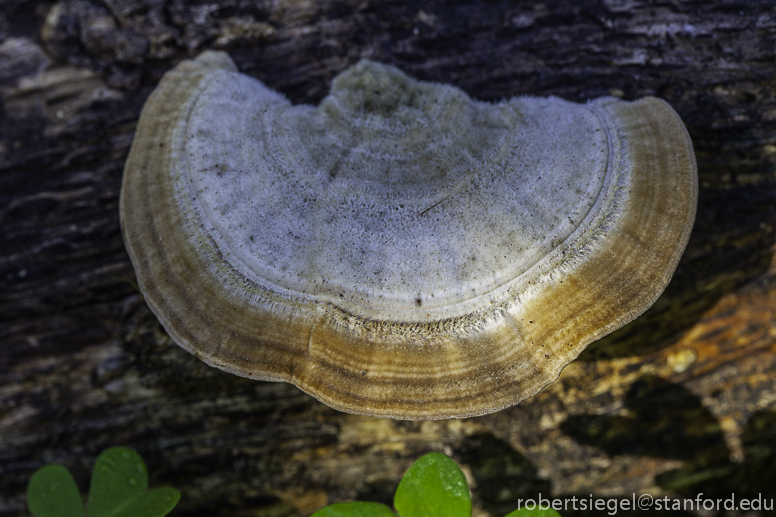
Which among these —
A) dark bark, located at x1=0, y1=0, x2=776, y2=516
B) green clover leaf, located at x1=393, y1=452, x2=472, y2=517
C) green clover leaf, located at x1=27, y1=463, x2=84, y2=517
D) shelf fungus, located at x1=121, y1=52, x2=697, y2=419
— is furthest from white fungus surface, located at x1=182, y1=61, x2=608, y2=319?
green clover leaf, located at x1=27, y1=463, x2=84, y2=517

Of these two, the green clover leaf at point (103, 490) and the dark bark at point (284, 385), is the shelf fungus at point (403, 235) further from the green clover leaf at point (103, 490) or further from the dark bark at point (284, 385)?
the green clover leaf at point (103, 490)

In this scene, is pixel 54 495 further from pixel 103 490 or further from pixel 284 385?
pixel 284 385

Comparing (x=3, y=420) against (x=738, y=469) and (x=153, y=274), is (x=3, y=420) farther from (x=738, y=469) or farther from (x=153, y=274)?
(x=738, y=469)

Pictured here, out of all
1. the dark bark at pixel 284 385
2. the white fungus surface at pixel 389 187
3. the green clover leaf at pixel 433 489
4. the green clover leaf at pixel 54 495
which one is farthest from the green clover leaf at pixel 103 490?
the white fungus surface at pixel 389 187

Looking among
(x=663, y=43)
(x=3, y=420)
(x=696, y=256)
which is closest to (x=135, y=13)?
(x=3, y=420)

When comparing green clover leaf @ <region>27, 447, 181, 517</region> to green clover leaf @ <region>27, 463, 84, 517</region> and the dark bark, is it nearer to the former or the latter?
green clover leaf @ <region>27, 463, 84, 517</region>
